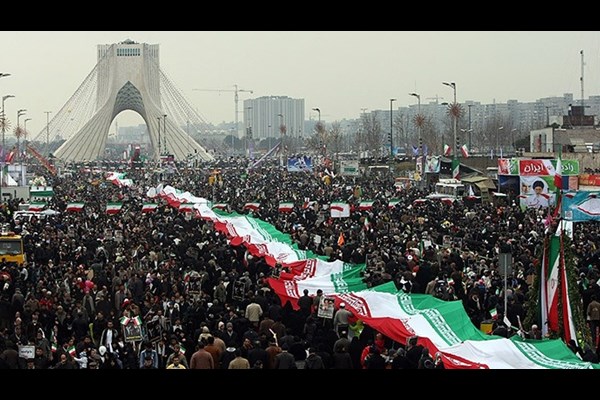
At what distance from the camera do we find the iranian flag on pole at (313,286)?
1332cm

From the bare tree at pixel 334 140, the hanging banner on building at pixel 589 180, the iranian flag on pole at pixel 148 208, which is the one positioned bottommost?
the iranian flag on pole at pixel 148 208

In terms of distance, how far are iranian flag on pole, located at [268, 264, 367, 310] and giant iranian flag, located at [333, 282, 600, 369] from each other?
2.31ft

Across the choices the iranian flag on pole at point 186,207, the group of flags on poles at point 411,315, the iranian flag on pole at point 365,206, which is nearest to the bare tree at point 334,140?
the iranian flag on pole at point 365,206

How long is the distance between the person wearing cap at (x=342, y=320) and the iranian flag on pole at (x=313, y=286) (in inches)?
42.2

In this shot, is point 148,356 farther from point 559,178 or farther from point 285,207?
point 285,207

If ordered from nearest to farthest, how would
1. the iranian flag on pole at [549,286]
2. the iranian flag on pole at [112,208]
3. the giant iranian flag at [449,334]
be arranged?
the giant iranian flag at [449,334]
the iranian flag on pole at [549,286]
the iranian flag on pole at [112,208]

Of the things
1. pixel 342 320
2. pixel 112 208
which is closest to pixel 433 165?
pixel 112 208

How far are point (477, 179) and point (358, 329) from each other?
24.8 m

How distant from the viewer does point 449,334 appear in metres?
10.1

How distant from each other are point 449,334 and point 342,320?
207 cm

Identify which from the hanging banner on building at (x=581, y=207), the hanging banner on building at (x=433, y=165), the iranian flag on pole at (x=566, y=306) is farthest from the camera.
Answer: the hanging banner on building at (x=433, y=165)

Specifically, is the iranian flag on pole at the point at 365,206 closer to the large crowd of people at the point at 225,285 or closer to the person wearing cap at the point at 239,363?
the large crowd of people at the point at 225,285

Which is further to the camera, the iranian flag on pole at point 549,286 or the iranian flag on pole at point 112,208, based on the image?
the iranian flag on pole at point 112,208

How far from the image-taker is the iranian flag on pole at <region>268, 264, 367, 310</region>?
13.3 meters
